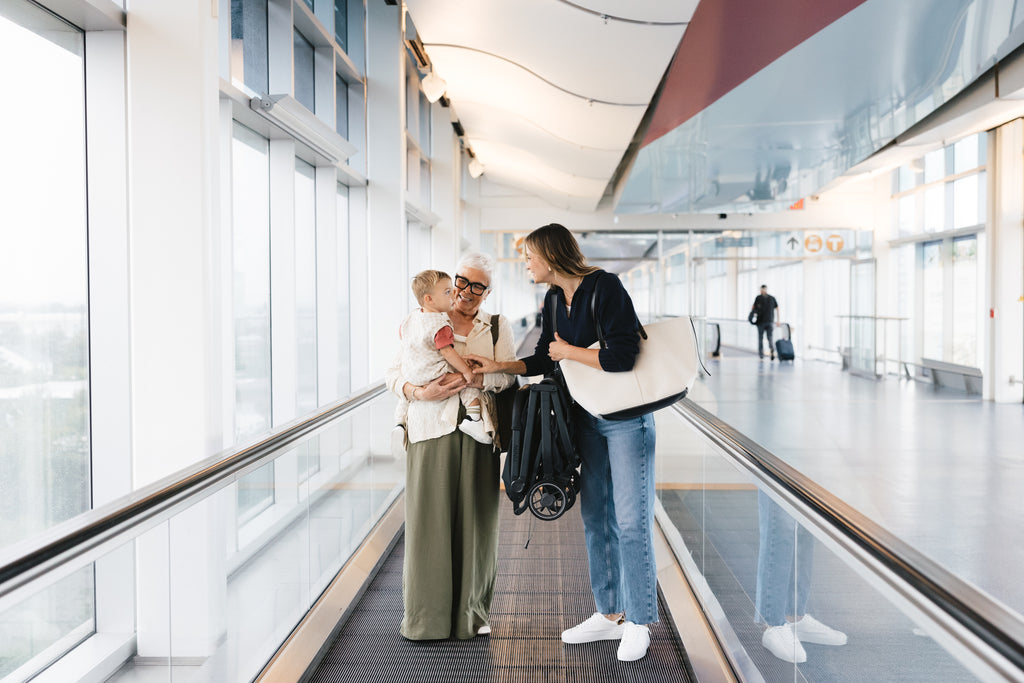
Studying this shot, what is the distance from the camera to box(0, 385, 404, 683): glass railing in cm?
164

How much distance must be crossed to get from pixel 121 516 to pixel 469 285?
1.64m

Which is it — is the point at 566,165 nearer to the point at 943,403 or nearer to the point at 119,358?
the point at 943,403

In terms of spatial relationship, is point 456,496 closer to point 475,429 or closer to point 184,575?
point 475,429

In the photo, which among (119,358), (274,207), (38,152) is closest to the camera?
(38,152)

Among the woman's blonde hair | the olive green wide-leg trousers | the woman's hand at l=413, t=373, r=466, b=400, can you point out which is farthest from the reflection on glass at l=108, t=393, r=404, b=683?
the woman's blonde hair

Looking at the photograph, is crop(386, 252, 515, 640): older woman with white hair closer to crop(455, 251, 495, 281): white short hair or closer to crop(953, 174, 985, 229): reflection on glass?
crop(455, 251, 495, 281): white short hair

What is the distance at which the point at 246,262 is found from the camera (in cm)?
516

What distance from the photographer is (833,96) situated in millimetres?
7496

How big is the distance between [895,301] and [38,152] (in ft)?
58.1

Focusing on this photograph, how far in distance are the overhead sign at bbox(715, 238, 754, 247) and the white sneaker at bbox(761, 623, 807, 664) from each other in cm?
1739

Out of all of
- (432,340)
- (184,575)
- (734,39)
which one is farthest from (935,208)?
(184,575)

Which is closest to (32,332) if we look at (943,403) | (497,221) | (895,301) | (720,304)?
(943,403)

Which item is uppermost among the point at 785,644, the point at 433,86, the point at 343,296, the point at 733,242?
the point at 433,86

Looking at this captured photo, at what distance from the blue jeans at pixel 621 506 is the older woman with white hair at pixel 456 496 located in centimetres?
41
